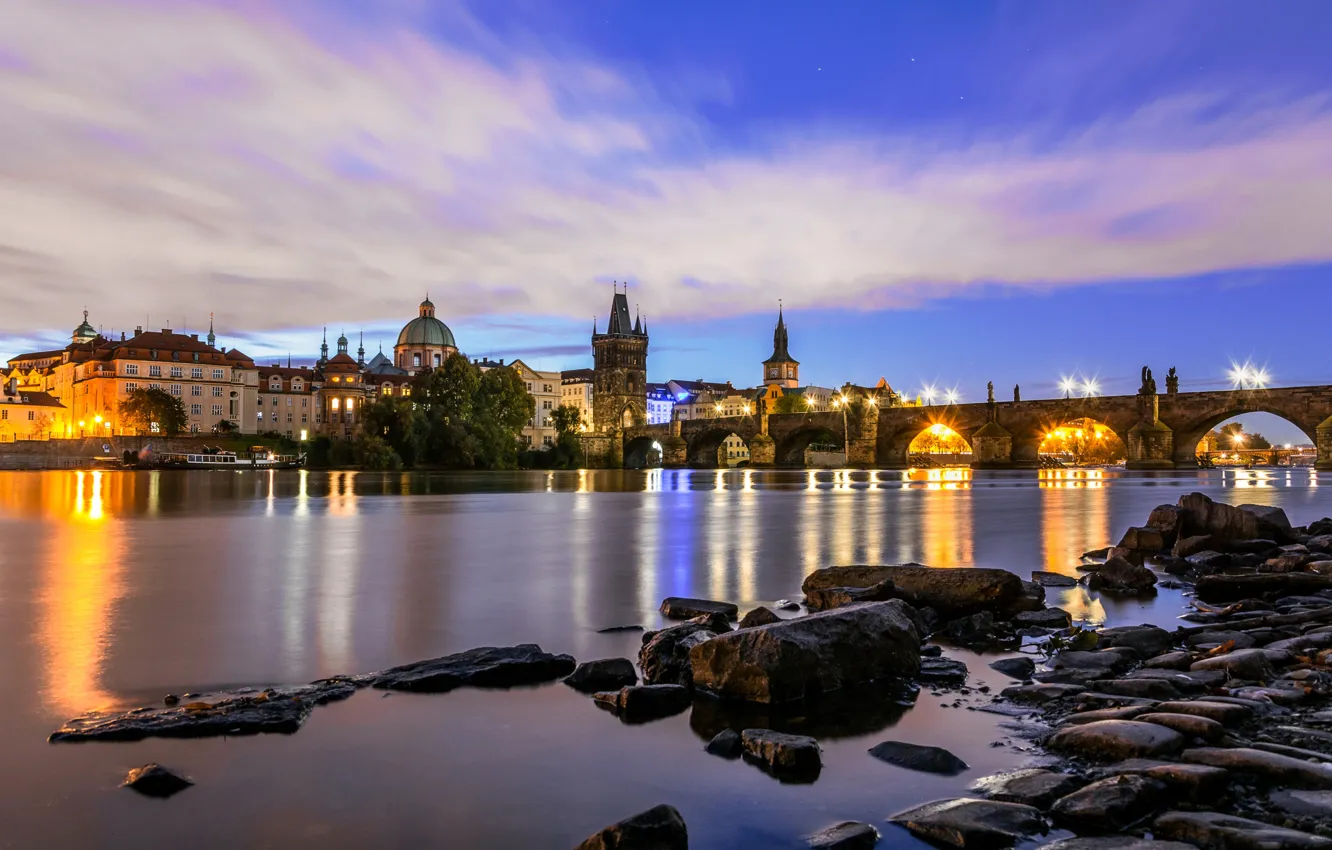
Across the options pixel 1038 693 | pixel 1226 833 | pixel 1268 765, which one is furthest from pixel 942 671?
pixel 1226 833

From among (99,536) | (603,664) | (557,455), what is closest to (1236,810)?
(603,664)

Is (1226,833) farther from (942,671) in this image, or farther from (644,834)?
(942,671)

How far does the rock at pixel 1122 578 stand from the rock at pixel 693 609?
4.48 meters

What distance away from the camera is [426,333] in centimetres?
15038

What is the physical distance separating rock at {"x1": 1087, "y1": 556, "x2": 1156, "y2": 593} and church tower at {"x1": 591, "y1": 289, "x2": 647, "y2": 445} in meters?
127

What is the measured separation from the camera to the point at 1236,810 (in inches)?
138

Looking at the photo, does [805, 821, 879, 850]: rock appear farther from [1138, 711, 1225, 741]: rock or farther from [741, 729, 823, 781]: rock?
[1138, 711, 1225, 741]: rock

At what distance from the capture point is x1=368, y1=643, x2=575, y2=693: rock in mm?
5715

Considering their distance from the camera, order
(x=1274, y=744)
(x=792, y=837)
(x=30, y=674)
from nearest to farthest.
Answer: (x=792, y=837)
(x=1274, y=744)
(x=30, y=674)

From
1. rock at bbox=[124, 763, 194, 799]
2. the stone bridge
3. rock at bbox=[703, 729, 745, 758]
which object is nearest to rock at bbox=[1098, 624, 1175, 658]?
rock at bbox=[703, 729, 745, 758]

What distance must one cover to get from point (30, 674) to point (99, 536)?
41.3 feet

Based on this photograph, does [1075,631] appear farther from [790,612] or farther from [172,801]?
[172,801]

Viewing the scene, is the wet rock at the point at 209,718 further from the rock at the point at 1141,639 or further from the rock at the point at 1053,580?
the rock at the point at 1053,580

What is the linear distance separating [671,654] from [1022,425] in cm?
8130
